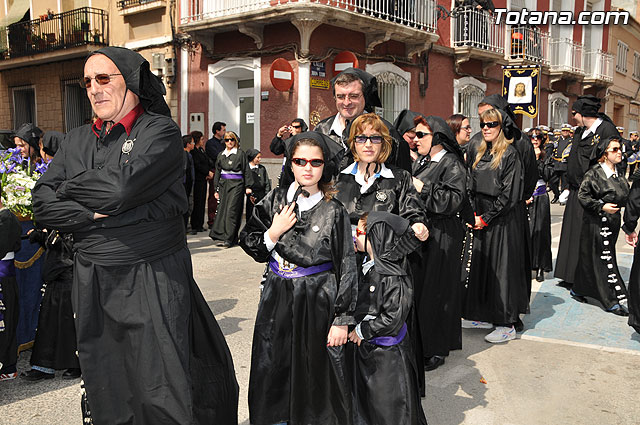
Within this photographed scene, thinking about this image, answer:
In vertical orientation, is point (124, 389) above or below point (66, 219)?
below

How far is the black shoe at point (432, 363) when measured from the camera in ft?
16.3

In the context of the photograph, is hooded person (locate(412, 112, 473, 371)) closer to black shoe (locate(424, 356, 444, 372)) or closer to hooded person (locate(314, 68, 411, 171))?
black shoe (locate(424, 356, 444, 372))

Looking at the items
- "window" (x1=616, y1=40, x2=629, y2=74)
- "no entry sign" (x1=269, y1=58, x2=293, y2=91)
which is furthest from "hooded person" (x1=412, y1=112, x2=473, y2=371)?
"window" (x1=616, y1=40, x2=629, y2=74)

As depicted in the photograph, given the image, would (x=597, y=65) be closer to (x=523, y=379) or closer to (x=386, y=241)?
(x=523, y=379)

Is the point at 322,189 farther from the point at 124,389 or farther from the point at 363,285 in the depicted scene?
the point at 124,389

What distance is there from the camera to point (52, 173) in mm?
3043

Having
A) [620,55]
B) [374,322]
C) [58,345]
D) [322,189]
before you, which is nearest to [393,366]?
[374,322]

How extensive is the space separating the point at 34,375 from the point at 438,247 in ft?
11.0

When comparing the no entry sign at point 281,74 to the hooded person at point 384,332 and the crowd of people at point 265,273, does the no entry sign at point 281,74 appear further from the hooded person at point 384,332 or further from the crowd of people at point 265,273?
the hooded person at point 384,332

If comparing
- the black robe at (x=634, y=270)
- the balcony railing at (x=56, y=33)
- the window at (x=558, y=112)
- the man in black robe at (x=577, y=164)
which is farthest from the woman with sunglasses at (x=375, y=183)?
the window at (x=558, y=112)

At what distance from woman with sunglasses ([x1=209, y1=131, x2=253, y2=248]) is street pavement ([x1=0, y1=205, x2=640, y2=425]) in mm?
3901

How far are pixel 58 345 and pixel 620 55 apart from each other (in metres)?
32.8

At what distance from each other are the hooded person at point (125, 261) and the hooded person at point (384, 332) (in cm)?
96

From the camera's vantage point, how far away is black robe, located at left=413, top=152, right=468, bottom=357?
485cm
